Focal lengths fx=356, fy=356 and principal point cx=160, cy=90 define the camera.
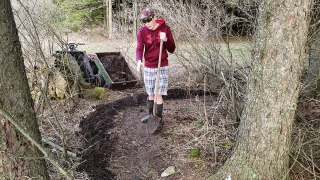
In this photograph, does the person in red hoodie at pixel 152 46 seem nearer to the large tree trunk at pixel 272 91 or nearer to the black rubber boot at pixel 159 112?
the black rubber boot at pixel 159 112

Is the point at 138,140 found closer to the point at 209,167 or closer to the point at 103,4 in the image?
the point at 209,167

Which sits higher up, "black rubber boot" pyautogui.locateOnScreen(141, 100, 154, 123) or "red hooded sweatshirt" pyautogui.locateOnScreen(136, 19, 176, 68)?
"red hooded sweatshirt" pyautogui.locateOnScreen(136, 19, 176, 68)

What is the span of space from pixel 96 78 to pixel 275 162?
570cm

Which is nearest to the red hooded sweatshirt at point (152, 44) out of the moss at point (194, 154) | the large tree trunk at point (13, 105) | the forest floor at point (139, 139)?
the forest floor at point (139, 139)

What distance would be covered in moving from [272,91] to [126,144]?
8.27 ft

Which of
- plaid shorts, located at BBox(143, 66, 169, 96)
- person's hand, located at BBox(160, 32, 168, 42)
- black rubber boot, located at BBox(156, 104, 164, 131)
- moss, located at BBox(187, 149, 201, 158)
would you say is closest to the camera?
moss, located at BBox(187, 149, 201, 158)

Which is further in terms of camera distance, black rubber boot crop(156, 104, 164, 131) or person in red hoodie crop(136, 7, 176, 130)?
black rubber boot crop(156, 104, 164, 131)

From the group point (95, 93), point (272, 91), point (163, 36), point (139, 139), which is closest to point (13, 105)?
point (272, 91)

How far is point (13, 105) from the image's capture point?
2.68m

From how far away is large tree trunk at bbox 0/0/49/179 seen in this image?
259 cm

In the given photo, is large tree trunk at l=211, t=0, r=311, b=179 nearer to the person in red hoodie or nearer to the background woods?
the background woods

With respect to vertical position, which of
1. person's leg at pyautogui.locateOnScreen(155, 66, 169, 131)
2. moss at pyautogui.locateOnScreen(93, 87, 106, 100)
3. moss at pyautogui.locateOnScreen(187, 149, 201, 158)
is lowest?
moss at pyautogui.locateOnScreen(187, 149, 201, 158)

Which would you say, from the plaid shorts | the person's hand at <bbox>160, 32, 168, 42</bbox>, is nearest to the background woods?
the plaid shorts

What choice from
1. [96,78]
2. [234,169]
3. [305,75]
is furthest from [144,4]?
[234,169]
